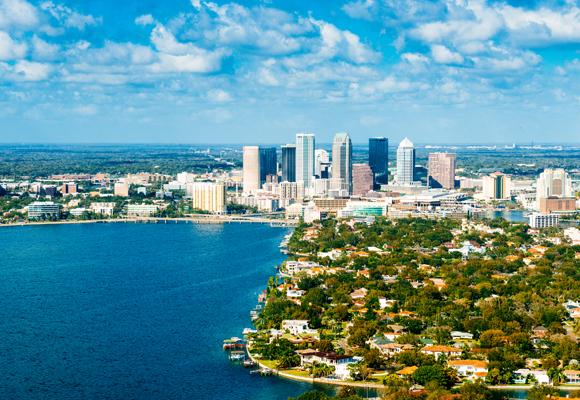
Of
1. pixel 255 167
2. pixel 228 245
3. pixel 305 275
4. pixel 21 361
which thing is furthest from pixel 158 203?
pixel 21 361

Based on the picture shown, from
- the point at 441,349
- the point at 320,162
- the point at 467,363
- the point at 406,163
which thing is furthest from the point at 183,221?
the point at 467,363

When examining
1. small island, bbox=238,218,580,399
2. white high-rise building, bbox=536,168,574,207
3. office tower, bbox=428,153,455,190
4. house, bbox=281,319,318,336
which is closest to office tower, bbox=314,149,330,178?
office tower, bbox=428,153,455,190

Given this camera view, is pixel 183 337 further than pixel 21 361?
Yes

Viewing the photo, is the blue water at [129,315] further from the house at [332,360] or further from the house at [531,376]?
the house at [531,376]

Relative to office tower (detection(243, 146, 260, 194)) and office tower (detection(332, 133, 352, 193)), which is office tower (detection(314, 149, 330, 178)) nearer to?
office tower (detection(243, 146, 260, 194))

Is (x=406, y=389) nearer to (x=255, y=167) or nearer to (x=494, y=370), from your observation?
(x=494, y=370)

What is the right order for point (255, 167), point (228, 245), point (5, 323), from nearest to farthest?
point (5, 323), point (228, 245), point (255, 167)

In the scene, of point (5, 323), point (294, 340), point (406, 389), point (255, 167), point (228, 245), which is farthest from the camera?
point (255, 167)
